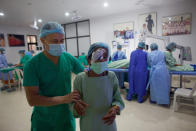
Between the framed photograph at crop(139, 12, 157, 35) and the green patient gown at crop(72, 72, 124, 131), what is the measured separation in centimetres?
558

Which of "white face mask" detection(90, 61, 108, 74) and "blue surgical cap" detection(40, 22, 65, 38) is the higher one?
"blue surgical cap" detection(40, 22, 65, 38)

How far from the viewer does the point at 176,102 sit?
289 cm

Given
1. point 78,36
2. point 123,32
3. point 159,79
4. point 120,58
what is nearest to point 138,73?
point 159,79

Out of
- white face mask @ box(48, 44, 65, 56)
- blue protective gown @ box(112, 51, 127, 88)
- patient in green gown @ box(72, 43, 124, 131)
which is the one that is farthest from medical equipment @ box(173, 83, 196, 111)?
white face mask @ box(48, 44, 65, 56)

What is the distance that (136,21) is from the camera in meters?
6.27

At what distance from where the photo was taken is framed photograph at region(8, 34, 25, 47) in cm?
845

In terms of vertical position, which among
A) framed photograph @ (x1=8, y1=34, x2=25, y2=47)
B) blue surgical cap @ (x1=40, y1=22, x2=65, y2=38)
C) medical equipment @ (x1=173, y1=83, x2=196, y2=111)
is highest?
framed photograph @ (x1=8, y1=34, x2=25, y2=47)

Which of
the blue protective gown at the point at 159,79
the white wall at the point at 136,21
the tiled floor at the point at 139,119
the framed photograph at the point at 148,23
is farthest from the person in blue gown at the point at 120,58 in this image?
the white wall at the point at 136,21

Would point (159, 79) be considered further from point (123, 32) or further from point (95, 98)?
point (123, 32)

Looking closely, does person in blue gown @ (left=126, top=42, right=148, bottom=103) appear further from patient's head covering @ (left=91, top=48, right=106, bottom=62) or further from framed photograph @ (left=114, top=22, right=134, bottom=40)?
framed photograph @ (left=114, top=22, right=134, bottom=40)

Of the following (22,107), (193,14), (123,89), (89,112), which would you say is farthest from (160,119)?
(193,14)

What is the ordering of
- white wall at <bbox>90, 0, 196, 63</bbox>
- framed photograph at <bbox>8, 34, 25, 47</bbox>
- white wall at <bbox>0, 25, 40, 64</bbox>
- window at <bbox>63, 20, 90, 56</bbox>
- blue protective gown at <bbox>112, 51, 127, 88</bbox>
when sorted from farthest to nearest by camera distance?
framed photograph at <bbox>8, 34, 25, 47</bbox> < white wall at <bbox>0, 25, 40, 64</bbox> < window at <bbox>63, 20, 90, 56</bbox> < white wall at <bbox>90, 0, 196, 63</bbox> < blue protective gown at <bbox>112, 51, 127, 88</bbox>

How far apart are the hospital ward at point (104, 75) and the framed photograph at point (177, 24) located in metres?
0.03

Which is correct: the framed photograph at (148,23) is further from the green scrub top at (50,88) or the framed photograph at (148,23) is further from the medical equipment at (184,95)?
the green scrub top at (50,88)
